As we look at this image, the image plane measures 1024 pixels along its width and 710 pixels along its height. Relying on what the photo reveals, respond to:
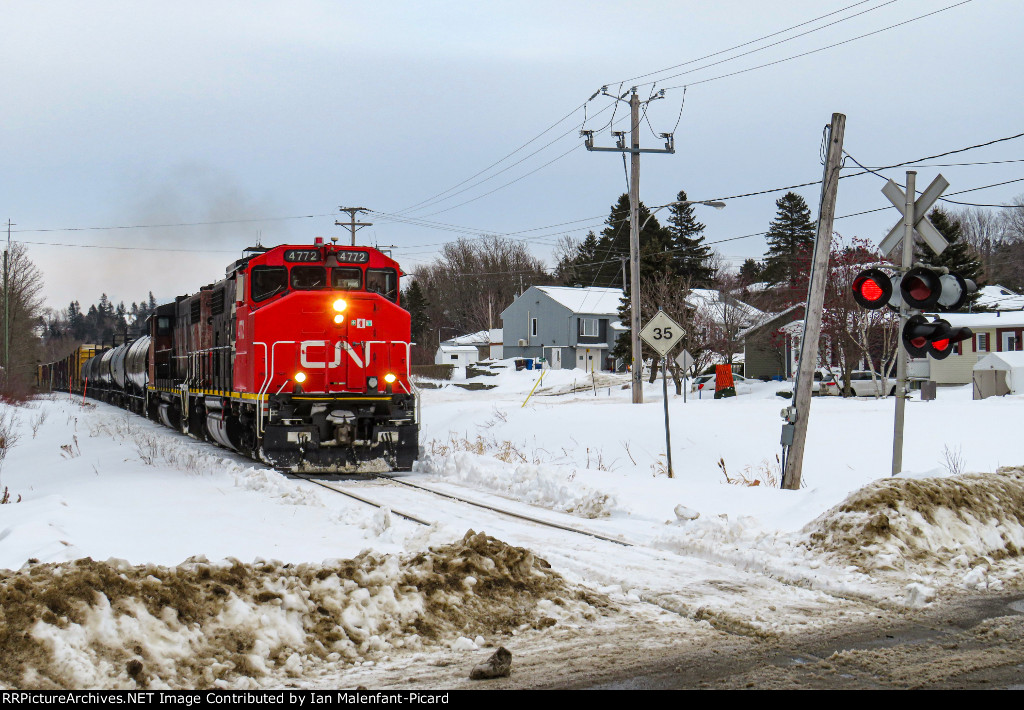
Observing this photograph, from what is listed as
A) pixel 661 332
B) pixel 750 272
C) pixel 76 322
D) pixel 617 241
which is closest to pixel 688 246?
pixel 617 241

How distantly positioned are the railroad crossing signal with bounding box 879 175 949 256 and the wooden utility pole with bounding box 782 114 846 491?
1.91 meters

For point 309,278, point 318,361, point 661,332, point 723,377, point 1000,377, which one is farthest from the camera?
point 723,377

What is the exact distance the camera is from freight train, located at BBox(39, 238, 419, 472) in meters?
14.6

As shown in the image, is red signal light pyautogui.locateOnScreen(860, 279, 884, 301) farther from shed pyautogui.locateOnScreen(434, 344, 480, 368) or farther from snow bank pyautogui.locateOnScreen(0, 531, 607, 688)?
shed pyautogui.locateOnScreen(434, 344, 480, 368)

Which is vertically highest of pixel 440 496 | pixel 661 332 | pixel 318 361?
pixel 661 332

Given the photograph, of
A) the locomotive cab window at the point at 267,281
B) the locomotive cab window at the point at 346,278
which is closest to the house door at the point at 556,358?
the locomotive cab window at the point at 346,278

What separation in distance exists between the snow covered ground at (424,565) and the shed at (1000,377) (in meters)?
22.5

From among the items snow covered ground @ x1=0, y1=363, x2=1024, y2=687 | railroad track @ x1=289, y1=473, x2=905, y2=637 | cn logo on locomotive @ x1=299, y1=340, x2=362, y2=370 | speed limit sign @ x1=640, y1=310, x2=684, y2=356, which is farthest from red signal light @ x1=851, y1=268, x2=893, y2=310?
cn logo on locomotive @ x1=299, y1=340, x2=362, y2=370

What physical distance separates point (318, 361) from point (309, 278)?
1488 millimetres

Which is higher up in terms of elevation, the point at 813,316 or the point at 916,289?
the point at 916,289

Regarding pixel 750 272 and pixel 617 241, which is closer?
pixel 617 241

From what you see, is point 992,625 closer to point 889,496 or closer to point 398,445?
point 889,496

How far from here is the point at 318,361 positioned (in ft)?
49.1

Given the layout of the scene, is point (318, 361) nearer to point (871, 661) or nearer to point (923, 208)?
point (923, 208)
